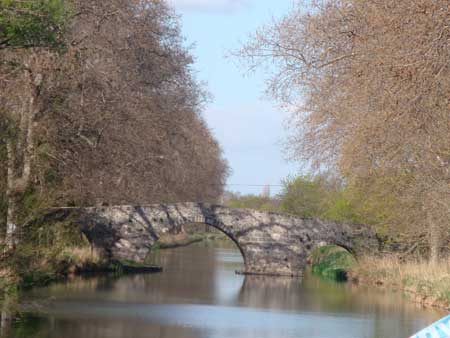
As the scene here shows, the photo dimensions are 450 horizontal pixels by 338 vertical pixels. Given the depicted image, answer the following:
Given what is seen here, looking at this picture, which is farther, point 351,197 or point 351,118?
point 351,197

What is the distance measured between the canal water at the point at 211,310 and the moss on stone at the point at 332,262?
2.80 meters

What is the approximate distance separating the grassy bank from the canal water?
611mm

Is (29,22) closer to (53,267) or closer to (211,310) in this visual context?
(53,267)

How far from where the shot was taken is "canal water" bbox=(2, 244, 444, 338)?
1741 cm

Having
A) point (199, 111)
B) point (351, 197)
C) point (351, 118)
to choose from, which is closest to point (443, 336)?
point (351, 118)

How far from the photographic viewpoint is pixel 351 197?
2684 cm

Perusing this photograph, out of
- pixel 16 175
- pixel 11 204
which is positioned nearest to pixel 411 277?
pixel 16 175

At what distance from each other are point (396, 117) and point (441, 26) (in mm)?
1941

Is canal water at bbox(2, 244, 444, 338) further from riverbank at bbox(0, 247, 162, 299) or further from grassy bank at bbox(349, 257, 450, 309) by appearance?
grassy bank at bbox(349, 257, 450, 309)

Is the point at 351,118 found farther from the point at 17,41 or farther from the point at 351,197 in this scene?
the point at 351,197

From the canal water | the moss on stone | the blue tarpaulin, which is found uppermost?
the moss on stone

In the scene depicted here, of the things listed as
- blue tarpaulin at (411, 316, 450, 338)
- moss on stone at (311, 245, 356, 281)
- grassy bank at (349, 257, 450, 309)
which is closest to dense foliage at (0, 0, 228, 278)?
moss on stone at (311, 245, 356, 281)

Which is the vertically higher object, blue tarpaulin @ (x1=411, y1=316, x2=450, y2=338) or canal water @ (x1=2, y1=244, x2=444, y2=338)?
blue tarpaulin @ (x1=411, y1=316, x2=450, y2=338)

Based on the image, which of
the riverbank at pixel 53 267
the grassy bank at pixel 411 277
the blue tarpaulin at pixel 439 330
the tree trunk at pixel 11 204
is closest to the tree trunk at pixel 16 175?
the tree trunk at pixel 11 204
